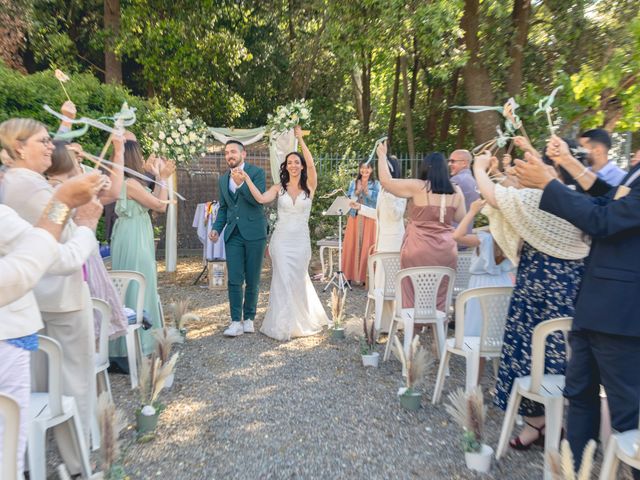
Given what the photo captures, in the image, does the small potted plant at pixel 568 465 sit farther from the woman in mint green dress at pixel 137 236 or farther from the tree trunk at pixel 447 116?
the tree trunk at pixel 447 116

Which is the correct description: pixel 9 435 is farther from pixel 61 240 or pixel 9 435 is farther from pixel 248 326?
pixel 248 326

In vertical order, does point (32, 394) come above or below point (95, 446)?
above

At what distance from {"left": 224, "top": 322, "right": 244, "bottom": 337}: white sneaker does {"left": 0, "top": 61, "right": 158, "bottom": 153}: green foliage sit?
3966 millimetres

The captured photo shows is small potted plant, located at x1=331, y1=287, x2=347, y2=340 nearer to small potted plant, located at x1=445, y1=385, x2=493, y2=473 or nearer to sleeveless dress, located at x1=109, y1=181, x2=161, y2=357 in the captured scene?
sleeveless dress, located at x1=109, y1=181, x2=161, y2=357

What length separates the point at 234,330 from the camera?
604cm

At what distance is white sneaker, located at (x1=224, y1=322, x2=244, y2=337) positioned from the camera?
6020 mm

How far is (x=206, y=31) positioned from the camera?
1318 centimetres

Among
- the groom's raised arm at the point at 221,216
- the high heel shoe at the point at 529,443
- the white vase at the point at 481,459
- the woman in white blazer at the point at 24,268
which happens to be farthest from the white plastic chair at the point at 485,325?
the groom's raised arm at the point at 221,216

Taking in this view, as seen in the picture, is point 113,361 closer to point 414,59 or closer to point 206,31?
point 206,31

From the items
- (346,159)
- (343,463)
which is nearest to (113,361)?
(343,463)

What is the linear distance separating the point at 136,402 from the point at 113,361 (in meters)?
0.79

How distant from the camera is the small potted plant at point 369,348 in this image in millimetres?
4992

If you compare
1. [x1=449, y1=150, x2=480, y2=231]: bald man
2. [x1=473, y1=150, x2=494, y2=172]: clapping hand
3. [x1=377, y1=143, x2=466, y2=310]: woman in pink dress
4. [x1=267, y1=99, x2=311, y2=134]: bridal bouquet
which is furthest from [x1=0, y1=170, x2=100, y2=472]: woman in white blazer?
[x1=449, y1=150, x2=480, y2=231]: bald man

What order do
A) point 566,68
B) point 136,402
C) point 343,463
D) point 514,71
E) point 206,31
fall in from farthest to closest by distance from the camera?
point 206,31 < point 566,68 < point 514,71 < point 136,402 < point 343,463
